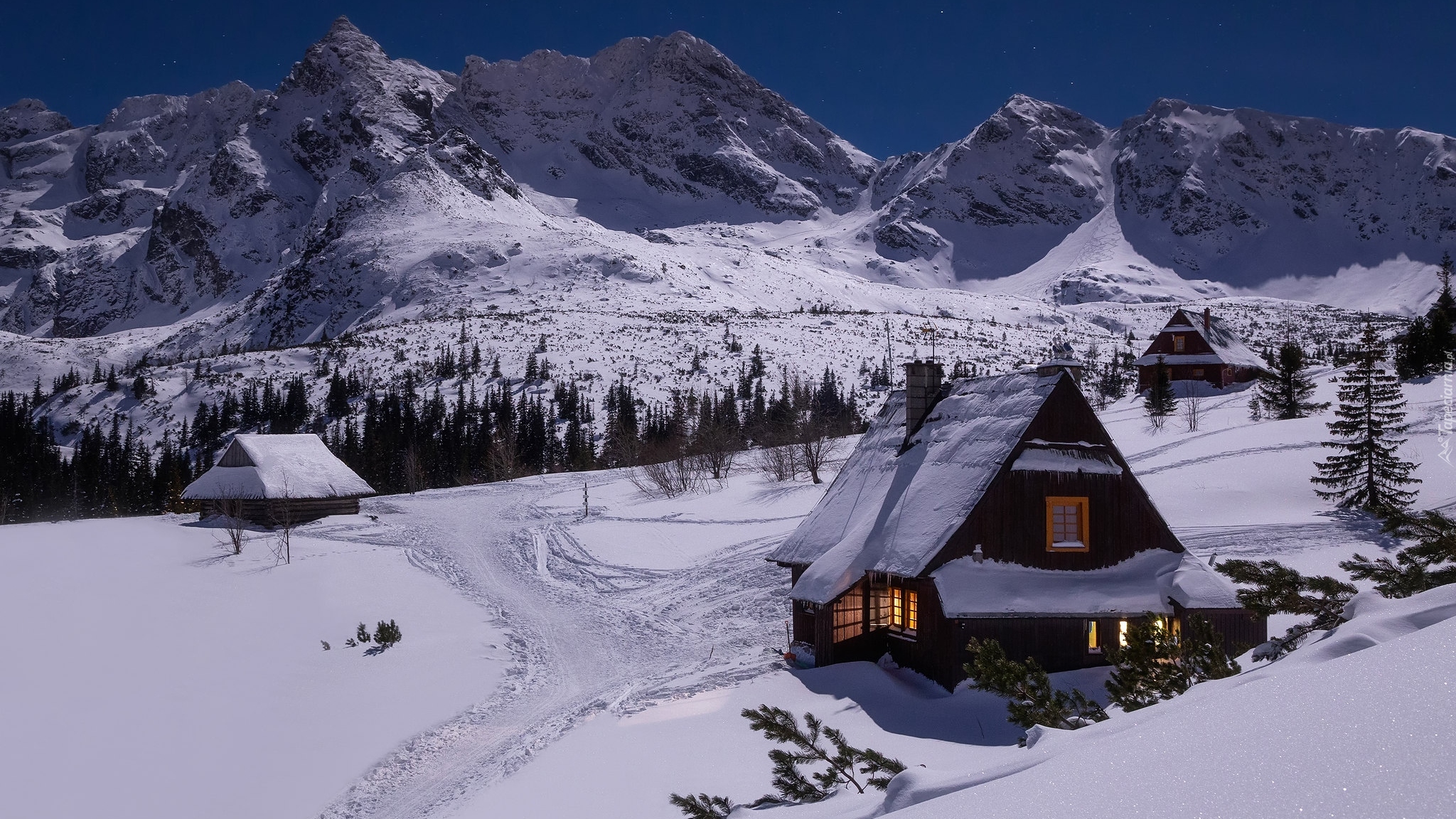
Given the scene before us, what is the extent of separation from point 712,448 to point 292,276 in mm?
149644

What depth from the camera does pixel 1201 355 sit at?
Answer: 62.4 meters

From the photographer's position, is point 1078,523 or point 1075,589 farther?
point 1078,523

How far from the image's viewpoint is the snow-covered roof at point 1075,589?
56.4ft

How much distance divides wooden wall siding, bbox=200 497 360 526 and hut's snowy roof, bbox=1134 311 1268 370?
187 feet

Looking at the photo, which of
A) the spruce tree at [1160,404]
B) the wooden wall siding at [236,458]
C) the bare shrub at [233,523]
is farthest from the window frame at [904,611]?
the wooden wall siding at [236,458]

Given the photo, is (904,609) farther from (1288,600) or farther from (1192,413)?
(1192,413)

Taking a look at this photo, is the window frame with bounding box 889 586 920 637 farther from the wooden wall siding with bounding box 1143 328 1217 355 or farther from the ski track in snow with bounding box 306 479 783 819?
the wooden wall siding with bounding box 1143 328 1217 355

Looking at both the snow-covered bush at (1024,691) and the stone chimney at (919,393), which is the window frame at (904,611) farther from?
the snow-covered bush at (1024,691)

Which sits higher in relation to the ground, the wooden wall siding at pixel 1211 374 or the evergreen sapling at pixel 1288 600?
the wooden wall siding at pixel 1211 374

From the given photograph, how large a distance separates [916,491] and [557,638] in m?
12.2

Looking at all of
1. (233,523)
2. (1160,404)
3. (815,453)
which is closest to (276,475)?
(233,523)

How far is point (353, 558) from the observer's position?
1419 inches

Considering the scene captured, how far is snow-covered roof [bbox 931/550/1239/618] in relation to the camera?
17203mm

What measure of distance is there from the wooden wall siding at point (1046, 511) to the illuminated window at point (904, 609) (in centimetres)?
170
